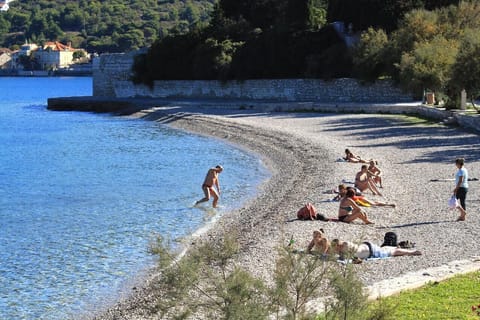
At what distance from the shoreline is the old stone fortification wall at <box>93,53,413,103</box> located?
6422mm

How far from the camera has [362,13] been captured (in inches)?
1992

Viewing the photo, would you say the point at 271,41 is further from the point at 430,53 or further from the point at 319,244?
the point at 319,244

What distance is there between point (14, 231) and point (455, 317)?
1182cm

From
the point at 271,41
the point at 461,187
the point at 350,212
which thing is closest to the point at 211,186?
the point at 350,212

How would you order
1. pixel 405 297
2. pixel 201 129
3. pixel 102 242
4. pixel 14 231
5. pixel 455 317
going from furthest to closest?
pixel 201 129, pixel 14 231, pixel 102 242, pixel 405 297, pixel 455 317

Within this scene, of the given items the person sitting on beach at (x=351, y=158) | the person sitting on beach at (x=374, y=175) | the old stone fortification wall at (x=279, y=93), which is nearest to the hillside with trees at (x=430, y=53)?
the old stone fortification wall at (x=279, y=93)

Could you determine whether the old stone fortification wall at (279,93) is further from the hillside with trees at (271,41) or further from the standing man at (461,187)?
the standing man at (461,187)

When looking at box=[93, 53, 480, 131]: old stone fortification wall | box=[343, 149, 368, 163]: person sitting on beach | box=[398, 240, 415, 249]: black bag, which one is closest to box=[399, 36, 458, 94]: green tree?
box=[93, 53, 480, 131]: old stone fortification wall

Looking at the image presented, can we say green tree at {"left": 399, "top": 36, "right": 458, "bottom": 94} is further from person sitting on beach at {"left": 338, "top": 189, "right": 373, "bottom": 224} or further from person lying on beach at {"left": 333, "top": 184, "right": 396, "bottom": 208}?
person sitting on beach at {"left": 338, "top": 189, "right": 373, "bottom": 224}

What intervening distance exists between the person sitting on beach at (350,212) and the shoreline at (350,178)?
0.25 metres

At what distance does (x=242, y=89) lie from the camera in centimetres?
5528

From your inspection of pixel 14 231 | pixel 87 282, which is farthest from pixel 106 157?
pixel 87 282

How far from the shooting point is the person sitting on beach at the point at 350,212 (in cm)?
1542

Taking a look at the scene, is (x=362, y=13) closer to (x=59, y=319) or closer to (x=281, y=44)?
(x=281, y=44)
